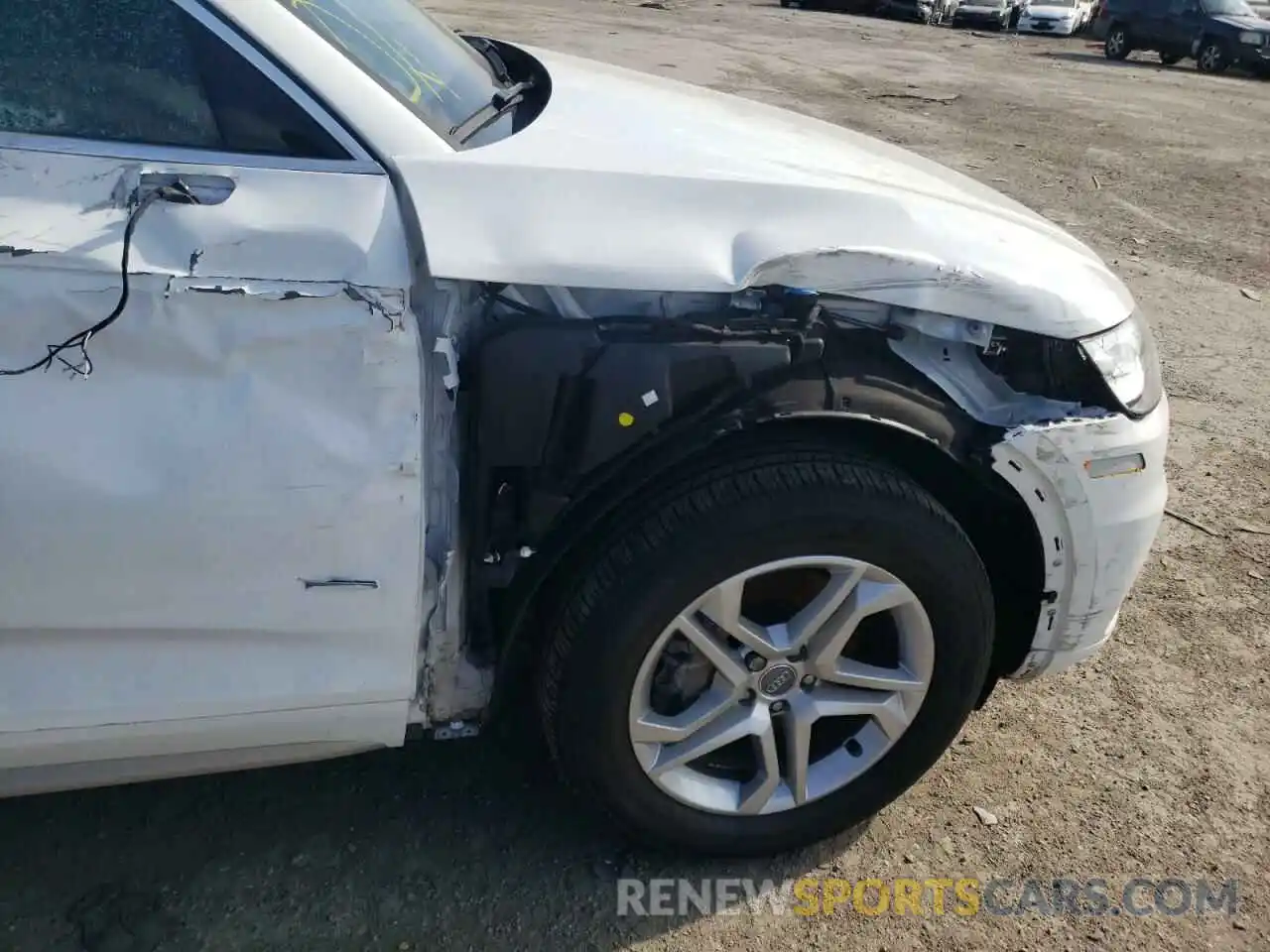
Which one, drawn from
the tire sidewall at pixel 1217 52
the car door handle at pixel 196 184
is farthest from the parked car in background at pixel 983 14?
the car door handle at pixel 196 184

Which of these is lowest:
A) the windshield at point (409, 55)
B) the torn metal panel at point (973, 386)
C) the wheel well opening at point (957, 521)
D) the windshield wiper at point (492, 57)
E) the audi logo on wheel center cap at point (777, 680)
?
the audi logo on wheel center cap at point (777, 680)

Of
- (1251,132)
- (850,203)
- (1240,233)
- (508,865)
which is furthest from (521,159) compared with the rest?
(1251,132)

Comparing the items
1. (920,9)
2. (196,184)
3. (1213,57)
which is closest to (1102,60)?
(1213,57)

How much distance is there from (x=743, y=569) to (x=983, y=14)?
2366cm

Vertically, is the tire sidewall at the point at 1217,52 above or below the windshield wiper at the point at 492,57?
below

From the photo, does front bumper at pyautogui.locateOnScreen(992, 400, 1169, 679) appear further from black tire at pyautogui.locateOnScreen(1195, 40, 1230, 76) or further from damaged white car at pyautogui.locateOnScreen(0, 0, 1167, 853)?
black tire at pyautogui.locateOnScreen(1195, 40, 1230, 76)

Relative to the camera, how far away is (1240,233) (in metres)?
7.06

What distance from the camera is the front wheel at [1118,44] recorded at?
18141 mm

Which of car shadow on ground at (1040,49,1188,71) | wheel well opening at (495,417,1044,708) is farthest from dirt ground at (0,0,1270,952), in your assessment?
car shadow on ground at (1040,49,1188,71)

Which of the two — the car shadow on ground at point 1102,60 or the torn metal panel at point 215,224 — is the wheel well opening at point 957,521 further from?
the car shadow on ground at point 1102,60

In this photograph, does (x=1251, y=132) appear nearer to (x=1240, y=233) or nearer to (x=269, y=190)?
(x=1240, y=233)

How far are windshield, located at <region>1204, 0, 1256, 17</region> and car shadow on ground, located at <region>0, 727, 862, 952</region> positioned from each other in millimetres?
18592

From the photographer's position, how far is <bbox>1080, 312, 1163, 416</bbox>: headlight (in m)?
2.19

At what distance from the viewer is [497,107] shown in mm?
2307
